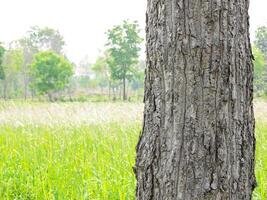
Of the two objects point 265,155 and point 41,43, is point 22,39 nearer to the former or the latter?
point 41,43

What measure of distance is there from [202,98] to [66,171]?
2.48 metres

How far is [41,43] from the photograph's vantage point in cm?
6581

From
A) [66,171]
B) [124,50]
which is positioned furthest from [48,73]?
[66,171]

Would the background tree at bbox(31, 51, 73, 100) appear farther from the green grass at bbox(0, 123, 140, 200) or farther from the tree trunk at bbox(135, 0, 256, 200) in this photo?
the tree trunk at bbox(135, 0, 256, 200)

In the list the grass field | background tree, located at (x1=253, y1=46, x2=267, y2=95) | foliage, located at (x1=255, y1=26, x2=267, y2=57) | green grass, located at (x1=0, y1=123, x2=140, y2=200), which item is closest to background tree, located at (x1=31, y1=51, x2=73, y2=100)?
background tree, located at (x1=253, y1=46, x2=267, y2=95)

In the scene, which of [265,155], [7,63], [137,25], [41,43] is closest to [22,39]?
[41,43]

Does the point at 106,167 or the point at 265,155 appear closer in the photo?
the point at 106,167

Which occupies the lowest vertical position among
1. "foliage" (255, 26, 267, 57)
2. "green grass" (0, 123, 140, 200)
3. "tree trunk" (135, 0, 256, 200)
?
"green grass" (0, 123, 140, 200)

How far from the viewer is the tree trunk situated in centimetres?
135

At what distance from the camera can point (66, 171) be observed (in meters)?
3.58

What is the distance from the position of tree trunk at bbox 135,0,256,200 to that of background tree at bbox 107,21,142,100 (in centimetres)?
3901

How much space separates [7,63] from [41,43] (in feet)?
49.9

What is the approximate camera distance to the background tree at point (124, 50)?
41.3 meters

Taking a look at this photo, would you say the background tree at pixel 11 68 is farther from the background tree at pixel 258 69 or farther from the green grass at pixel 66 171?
the green grass at pixel 66 171
